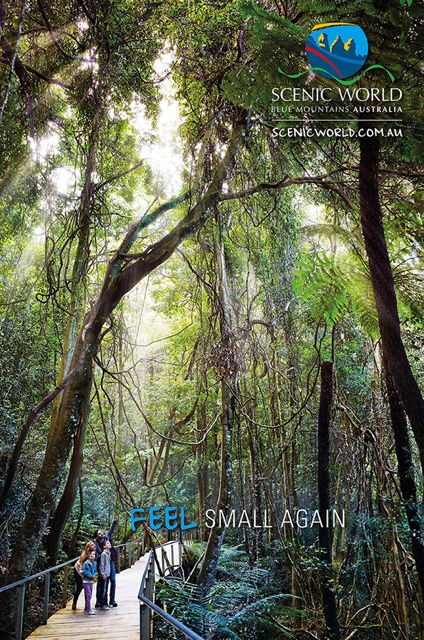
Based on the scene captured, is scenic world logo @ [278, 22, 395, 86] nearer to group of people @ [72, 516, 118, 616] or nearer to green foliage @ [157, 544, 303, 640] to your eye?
green foliage @ [157, 544, 303, 640]

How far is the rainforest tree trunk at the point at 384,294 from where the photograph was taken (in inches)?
119

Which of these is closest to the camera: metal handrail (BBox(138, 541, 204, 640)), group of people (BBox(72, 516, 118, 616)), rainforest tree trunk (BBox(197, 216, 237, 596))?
metal handrail (BBox(138, 541, 204, 640))

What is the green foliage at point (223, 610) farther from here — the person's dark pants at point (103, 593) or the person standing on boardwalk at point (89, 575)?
the person standing on boardwalk at point (89, 575)

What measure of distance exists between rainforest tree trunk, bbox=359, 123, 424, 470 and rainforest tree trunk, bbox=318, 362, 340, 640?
110 inches

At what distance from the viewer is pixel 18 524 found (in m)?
8.19

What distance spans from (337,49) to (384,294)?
2.11 meters

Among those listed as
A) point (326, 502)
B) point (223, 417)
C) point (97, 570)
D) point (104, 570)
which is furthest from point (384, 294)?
point (97, 570)

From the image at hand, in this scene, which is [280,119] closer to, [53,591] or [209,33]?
[209,33]

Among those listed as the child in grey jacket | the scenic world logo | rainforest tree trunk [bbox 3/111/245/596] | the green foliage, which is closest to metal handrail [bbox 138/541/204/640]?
the green foliage

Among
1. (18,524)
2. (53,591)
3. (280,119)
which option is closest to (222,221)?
(280,119)

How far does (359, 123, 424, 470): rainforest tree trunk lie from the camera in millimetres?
3035

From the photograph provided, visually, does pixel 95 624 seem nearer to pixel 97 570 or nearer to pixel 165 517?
pixel 97 570

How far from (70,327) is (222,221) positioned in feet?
15.1

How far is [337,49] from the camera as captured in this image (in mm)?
3514
